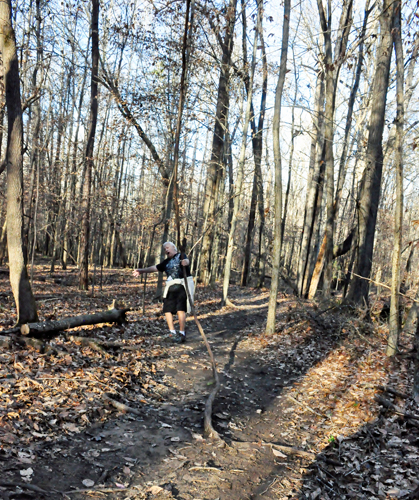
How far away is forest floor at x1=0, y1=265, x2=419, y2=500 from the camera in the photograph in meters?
3.35

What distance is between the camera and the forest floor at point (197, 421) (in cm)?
335

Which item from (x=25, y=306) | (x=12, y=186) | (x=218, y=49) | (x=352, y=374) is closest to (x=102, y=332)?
(x=25, y=306)

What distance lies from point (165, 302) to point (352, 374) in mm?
3803

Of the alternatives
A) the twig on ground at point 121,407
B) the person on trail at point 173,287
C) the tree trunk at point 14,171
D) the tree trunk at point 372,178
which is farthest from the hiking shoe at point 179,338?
the tree trunk at point 372,178

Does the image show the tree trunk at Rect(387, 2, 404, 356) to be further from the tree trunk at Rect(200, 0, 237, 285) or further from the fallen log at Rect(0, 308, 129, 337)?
the tree trunk at Rect(200, 0, 237, 285)

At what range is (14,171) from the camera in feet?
19.8

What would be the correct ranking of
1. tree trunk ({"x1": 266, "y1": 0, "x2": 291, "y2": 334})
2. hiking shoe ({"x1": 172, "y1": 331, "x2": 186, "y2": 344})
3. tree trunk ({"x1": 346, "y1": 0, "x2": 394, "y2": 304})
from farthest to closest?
1. tree trunk ({"x1": 346, "y1": 0, "x2": 394, "y2": 304})
2. tree trunk ({"x1": 266, "y1": 0, "x2": 291, "y2": 334})
3. hiking shoe ({"x1": 172, "y1": 331, "x2": 186, "y2": 344})

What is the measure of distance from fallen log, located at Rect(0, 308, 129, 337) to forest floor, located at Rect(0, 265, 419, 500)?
0.19 m

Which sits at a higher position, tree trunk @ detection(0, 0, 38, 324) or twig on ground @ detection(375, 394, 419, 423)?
tree trunk @ detection(0, 0, 38, 324)

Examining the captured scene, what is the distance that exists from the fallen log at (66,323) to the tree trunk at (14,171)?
1.04 ft

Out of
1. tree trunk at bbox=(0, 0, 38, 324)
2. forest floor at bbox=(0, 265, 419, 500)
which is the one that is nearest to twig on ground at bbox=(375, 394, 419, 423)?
forest floor at bbox=(0, 265, 419, 500)

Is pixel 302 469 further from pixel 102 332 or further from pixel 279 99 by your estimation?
pixel 279 99

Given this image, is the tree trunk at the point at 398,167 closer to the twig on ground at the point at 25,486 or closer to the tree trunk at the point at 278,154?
the tree trunk at the point at 278,154

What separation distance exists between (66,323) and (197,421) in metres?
3.17
